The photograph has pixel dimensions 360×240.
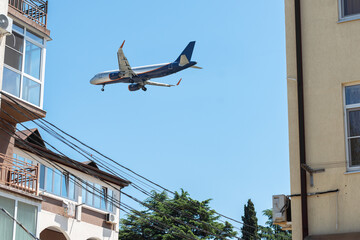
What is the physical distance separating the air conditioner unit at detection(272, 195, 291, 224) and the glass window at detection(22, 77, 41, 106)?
42.9ft

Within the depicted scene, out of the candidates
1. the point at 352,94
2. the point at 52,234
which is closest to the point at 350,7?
the point at 352,94

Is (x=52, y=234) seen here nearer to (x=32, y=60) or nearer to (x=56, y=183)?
(x=56, y=183)

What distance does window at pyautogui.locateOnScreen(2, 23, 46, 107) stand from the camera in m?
23.6

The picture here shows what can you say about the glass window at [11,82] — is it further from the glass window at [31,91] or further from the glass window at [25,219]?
the glass window at [25,219]

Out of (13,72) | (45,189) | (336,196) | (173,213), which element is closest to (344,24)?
(336,196)

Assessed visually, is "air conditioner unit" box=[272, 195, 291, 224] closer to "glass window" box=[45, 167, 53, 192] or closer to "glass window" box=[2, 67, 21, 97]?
"glass window" box=[2, 67, 21, 97]

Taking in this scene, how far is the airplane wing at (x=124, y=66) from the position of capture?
209ft

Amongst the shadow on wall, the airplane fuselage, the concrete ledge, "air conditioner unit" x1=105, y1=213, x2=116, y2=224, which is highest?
the airplane fuselage

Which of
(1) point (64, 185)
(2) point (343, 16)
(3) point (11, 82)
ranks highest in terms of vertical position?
(3) point (11, 82)

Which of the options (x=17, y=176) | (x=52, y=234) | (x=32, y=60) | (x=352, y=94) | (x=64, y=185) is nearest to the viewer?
(x=352, y=94)

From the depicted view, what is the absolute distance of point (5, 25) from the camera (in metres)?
22.5

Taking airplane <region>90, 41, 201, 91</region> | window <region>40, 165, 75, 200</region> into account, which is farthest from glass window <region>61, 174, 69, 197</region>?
airplane <region>90, 41, 201, 91</region>

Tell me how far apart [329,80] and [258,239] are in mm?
43293

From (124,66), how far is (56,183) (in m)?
31.7
